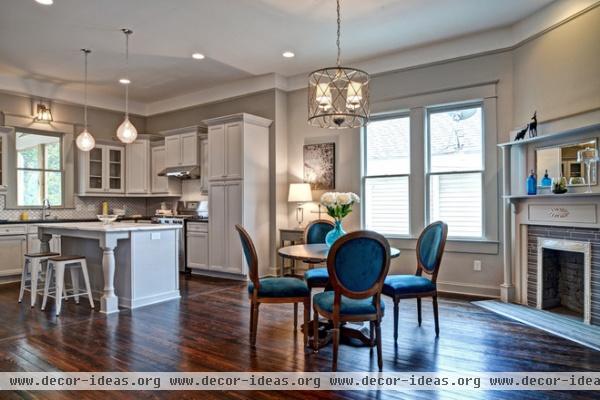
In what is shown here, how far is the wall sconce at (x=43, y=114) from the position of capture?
255 inches

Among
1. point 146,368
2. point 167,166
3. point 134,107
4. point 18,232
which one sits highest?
point 134,107

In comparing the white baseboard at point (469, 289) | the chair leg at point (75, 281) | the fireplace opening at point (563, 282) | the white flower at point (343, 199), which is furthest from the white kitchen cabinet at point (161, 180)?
the fireplace opening at point (563, 282)

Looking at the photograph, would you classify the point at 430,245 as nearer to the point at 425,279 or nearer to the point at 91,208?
the point at 425,279

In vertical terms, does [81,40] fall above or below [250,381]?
above

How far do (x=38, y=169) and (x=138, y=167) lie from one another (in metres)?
1.58

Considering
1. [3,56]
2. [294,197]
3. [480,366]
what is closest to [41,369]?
[480,366]

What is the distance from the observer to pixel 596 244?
3641 millimetres

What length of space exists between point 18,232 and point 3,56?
2455mm

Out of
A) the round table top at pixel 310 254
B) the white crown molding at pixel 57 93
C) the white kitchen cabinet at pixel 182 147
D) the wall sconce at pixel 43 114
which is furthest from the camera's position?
the white kitchen cabinet at pixel 182 147

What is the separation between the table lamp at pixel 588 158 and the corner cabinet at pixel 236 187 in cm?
401

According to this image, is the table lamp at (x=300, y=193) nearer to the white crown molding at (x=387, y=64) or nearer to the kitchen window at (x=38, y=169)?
the white crown molding at (x=387, y=64)

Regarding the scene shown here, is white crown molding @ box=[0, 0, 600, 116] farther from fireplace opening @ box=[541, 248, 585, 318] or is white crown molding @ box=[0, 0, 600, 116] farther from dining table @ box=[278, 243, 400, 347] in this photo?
dining table @ box=[278, 243, 400, 347]

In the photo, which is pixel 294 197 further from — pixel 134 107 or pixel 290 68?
pixel 134 107

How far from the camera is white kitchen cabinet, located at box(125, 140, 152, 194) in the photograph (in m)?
7.46
